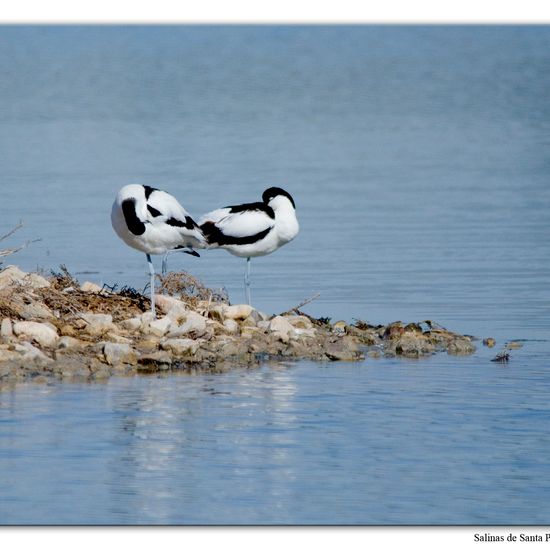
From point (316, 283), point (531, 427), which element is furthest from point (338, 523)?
point (316, 283)

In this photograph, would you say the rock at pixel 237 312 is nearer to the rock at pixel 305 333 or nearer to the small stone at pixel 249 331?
the small stone at pixel 249 331

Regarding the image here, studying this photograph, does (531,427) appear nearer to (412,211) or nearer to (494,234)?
(494,234)

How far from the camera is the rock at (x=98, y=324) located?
49.2ft

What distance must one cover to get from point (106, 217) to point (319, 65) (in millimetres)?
40810

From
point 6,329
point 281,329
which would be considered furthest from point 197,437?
point 281,329

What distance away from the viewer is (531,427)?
40.6 ft

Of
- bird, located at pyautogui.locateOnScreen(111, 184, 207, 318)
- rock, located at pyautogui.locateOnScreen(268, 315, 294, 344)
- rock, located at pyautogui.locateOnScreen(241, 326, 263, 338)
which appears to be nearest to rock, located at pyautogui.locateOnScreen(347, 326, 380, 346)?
rock, located at pyautogui.locateOnScreen(268, 315, 294, 344)

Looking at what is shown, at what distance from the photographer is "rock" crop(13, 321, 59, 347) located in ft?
48.0

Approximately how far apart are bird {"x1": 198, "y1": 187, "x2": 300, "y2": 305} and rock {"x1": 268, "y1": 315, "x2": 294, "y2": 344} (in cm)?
130

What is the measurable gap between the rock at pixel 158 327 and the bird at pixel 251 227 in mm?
1642

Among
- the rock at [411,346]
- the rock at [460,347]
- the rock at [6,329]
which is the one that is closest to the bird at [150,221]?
the rock at [6,329]

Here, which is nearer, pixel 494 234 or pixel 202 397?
pixel 202 397

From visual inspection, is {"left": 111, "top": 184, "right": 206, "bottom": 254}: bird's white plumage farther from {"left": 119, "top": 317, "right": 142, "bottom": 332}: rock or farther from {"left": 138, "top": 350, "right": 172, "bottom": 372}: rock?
{"left": 138, "top": 350, "right": 172, "bottom": 372}: rock

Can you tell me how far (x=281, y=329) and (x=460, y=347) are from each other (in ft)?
5.41
